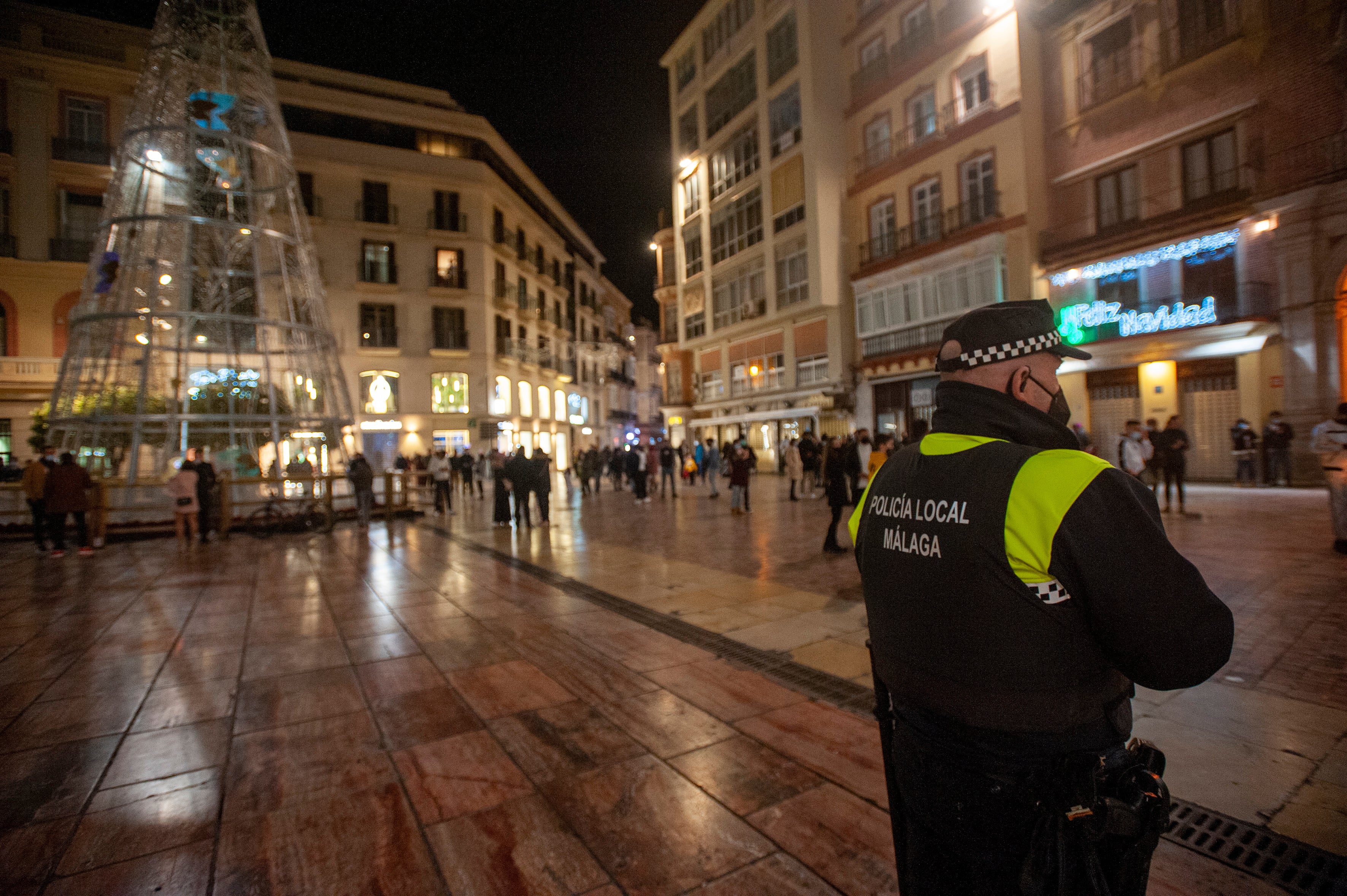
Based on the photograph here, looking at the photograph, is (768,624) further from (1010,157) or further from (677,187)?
(677,187)

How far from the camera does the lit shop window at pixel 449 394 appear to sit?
3097cm

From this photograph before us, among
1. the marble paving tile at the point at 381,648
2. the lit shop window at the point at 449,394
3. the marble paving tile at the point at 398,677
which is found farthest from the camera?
the lit shop window at the point at 449,394

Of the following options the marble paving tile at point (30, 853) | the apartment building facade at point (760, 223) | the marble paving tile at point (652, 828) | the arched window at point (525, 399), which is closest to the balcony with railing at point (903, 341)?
the apartment building facade at point (760, 223)

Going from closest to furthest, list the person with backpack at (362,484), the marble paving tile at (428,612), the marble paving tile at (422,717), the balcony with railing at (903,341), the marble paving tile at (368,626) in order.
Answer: the marble paving tile at (422,717)
the marble paving tile at (368,626)
the marble paving tile at (428,612)
the person with backpack at (362,484)
the balcony with railing at (903,341)

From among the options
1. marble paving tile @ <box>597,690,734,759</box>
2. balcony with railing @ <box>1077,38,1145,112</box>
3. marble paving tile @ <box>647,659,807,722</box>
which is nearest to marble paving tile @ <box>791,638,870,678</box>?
marble paving tile @ <box>647,659,807,722</box>

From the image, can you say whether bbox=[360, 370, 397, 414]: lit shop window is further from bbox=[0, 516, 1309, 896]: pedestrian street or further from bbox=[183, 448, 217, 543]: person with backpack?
bbox=[0, 516, 1309, 896]: pedestrian street

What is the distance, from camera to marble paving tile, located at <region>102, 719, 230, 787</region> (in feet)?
9.74

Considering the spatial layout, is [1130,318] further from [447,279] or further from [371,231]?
[371,231]

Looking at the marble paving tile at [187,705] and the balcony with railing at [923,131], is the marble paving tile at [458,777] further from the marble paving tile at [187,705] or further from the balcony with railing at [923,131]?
the balcony with railing at [923,131]

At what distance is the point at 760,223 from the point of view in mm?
27406

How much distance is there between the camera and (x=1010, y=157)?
18891mm

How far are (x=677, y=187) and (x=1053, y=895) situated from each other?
34624mm

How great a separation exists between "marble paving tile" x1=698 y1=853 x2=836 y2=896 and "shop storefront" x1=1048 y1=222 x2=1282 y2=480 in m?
15.5

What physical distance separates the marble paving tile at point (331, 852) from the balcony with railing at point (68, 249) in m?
29.8
